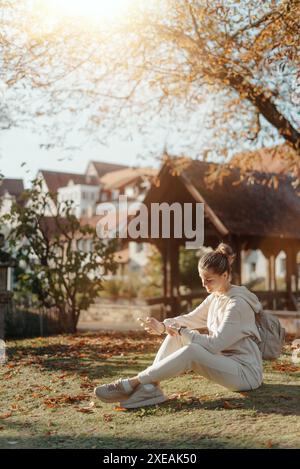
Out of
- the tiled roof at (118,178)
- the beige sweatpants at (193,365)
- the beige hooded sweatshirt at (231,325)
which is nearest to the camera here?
the beige sweatpants at (193,365)

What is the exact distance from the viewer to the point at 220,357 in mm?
5973

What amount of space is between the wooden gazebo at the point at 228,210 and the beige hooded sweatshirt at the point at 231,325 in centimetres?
1065

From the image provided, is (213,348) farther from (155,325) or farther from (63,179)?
(63,179)

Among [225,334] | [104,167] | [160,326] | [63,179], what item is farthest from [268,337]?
[63,179]

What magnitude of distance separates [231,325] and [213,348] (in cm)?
26

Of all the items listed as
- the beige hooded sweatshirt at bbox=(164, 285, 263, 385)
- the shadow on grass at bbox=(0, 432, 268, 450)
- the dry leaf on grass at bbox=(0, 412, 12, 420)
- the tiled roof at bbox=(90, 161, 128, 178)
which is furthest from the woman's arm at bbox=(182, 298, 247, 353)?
the tiled roof at bbox=(90, 161, 128, 178)

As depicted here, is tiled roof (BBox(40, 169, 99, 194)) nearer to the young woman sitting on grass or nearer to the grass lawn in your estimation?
the grass lawn

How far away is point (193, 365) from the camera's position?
5898 mm

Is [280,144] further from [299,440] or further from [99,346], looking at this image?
[299,440]

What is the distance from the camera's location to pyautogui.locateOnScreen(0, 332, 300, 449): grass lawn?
17.1 ft

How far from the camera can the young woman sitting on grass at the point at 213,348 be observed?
5844 millimetres

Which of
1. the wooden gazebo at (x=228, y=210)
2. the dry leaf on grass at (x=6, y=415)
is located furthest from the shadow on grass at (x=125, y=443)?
the wooden gazebo at (x=228, y=210)

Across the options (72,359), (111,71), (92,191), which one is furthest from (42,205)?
(92,191)

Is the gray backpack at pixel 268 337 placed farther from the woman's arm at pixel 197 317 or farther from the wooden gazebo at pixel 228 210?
the wooden gazebo at pixel 228 210
